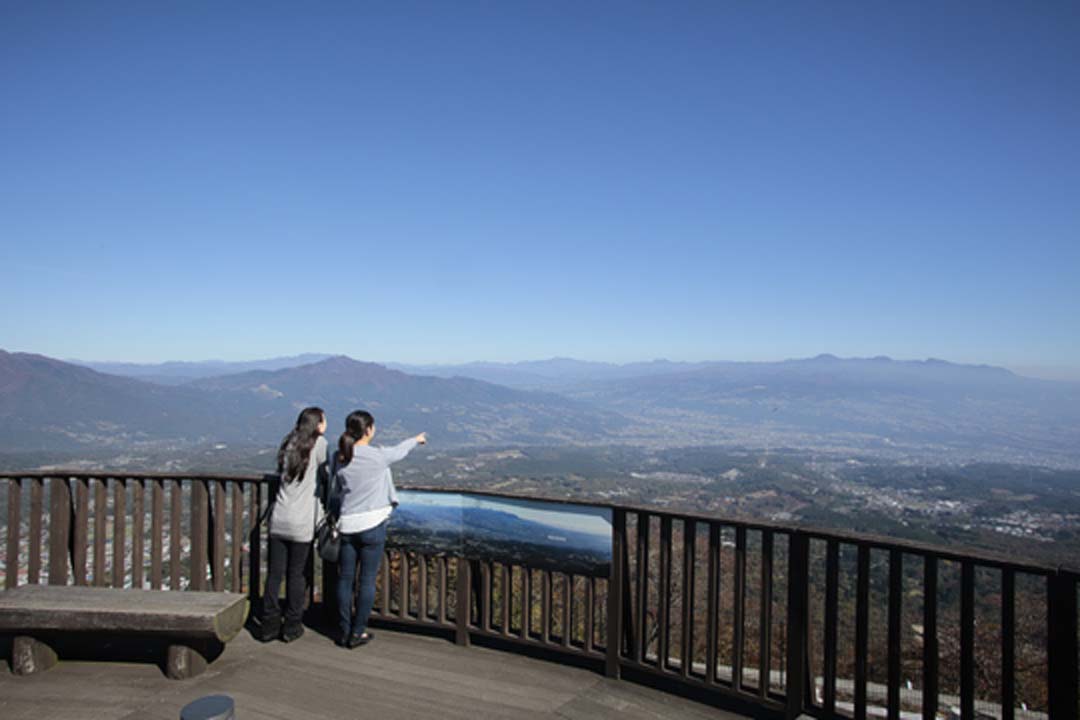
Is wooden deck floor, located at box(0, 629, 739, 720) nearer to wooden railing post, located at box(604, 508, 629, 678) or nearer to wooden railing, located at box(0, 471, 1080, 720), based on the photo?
wooden railing post, located at box(604, 508, 629, 678)

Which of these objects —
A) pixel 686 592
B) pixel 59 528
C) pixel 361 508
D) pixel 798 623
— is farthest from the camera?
pixel 59 528

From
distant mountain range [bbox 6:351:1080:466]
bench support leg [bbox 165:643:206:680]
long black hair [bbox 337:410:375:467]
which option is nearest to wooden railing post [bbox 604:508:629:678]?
long black hair [bbox 337:410:375:467]

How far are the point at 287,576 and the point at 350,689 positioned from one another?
1105mm

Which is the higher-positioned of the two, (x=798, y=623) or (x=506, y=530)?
(x=506, y=530)

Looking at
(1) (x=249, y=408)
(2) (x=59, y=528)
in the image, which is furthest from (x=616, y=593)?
(1) (x=249, y=408)

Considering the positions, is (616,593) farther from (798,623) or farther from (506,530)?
(798,623)

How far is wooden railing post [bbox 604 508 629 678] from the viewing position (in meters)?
4.18

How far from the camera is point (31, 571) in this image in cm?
526

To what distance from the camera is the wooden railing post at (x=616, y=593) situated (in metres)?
4.18

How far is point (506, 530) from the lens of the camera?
4.53m

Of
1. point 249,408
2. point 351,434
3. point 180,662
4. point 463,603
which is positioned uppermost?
point 351,434

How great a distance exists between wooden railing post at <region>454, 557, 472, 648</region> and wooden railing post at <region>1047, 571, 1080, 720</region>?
10.9 feet

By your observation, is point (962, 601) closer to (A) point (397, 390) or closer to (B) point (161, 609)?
(B) point (161, 609)

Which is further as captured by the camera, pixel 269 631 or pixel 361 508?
pixel 269 631
